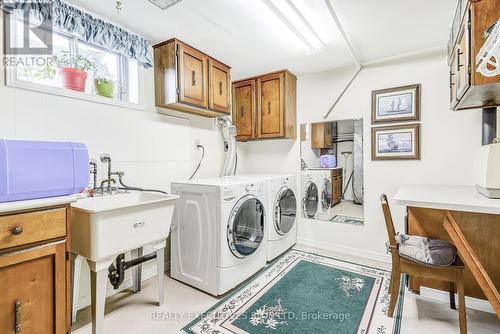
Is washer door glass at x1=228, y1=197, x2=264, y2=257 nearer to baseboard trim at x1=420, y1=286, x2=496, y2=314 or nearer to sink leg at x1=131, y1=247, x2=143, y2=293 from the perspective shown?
sink leg at x1=131, y1=247, x2=143, y2=293

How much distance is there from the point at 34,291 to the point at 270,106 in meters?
2.77

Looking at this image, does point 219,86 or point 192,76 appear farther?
point 219,86

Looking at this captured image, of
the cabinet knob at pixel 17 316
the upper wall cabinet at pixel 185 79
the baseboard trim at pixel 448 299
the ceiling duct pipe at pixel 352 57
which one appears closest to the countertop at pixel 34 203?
the cabinet knob at pixel 17 316

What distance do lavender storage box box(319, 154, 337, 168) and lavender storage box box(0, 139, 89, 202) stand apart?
2.59m

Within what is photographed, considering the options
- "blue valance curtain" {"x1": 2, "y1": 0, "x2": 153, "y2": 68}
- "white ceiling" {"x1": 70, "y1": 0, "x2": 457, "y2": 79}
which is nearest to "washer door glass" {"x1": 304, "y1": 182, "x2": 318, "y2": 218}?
"white ceiling" {"x1": 70, "y1": 0, "x2": 457, "y2": 79}

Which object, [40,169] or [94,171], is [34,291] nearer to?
[40,169]

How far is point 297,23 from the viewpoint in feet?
6.45

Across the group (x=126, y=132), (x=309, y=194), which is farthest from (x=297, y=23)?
(x=309, y=194)

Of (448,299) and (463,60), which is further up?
(463,60)

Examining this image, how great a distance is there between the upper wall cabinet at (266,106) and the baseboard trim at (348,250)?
147 cm

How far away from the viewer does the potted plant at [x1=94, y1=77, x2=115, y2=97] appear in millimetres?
2051

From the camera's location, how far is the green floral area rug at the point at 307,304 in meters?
1.69

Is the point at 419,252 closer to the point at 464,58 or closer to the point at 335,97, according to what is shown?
the point at 464,58

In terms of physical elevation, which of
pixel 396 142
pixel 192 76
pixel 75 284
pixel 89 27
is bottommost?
pixel 75 284
